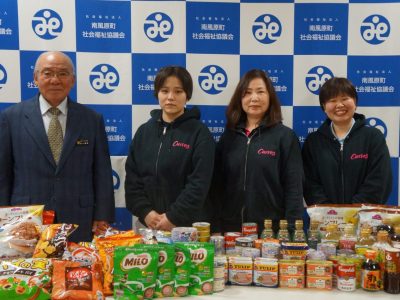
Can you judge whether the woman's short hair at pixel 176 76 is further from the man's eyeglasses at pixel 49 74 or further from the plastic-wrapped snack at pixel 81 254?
the plastic-wrapped snack at pixel 81 254

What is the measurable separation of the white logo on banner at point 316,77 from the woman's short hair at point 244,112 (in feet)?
1.57

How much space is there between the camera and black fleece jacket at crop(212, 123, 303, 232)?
97.0 inches

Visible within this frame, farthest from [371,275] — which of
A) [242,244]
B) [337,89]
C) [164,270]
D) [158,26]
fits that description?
[158,26]

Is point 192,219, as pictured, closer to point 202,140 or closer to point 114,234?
point 202,140

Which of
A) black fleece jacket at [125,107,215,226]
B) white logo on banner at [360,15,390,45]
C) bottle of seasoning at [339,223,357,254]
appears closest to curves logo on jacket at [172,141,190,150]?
black fleece jacket at [125,107,215,226]

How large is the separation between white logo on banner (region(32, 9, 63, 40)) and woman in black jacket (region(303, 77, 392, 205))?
1.76m

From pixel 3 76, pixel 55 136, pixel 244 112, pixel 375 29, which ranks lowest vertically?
pixel 55 136

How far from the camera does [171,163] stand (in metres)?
2.50

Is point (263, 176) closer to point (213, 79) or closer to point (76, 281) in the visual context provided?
point (213, 79)

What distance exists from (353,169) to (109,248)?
1.56 meters

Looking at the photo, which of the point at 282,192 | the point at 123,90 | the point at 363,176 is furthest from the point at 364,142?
the point at 123,90

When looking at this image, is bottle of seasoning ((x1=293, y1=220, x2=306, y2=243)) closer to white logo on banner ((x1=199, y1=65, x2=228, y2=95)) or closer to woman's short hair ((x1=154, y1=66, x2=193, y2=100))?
woman's short hair ((x1=154, y1=66, x2=193, y2=100))

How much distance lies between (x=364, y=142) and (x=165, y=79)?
1.21m

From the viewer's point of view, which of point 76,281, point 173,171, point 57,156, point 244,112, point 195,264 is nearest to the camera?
point 76,281
